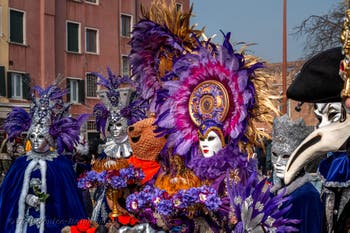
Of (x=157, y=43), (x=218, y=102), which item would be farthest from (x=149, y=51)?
(x=218, y=102)

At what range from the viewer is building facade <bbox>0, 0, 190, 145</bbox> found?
896 inches

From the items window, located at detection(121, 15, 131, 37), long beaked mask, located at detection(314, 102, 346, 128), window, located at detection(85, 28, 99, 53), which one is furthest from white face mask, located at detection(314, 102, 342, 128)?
window, located at detection(121, 15, 131, 37)

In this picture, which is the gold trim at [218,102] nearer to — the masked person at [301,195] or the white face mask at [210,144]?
the white face mask at [210,144]

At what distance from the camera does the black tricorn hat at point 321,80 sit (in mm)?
1838

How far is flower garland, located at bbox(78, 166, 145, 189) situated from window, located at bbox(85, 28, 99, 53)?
20727 mm

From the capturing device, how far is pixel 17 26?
23312 millimetres

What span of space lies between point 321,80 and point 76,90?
79.3ft

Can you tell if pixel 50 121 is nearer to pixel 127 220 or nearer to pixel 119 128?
pixel 119 128

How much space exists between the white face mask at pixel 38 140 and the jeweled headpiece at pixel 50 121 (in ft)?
0.12

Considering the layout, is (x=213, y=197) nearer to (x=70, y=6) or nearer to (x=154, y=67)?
(x=154, y=67)

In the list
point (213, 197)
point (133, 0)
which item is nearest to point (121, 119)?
point (213, 197)

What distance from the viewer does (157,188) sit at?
16.8 ft

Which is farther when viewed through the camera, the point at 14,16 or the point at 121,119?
the point at 14,16

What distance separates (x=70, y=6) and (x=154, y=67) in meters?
20.2
